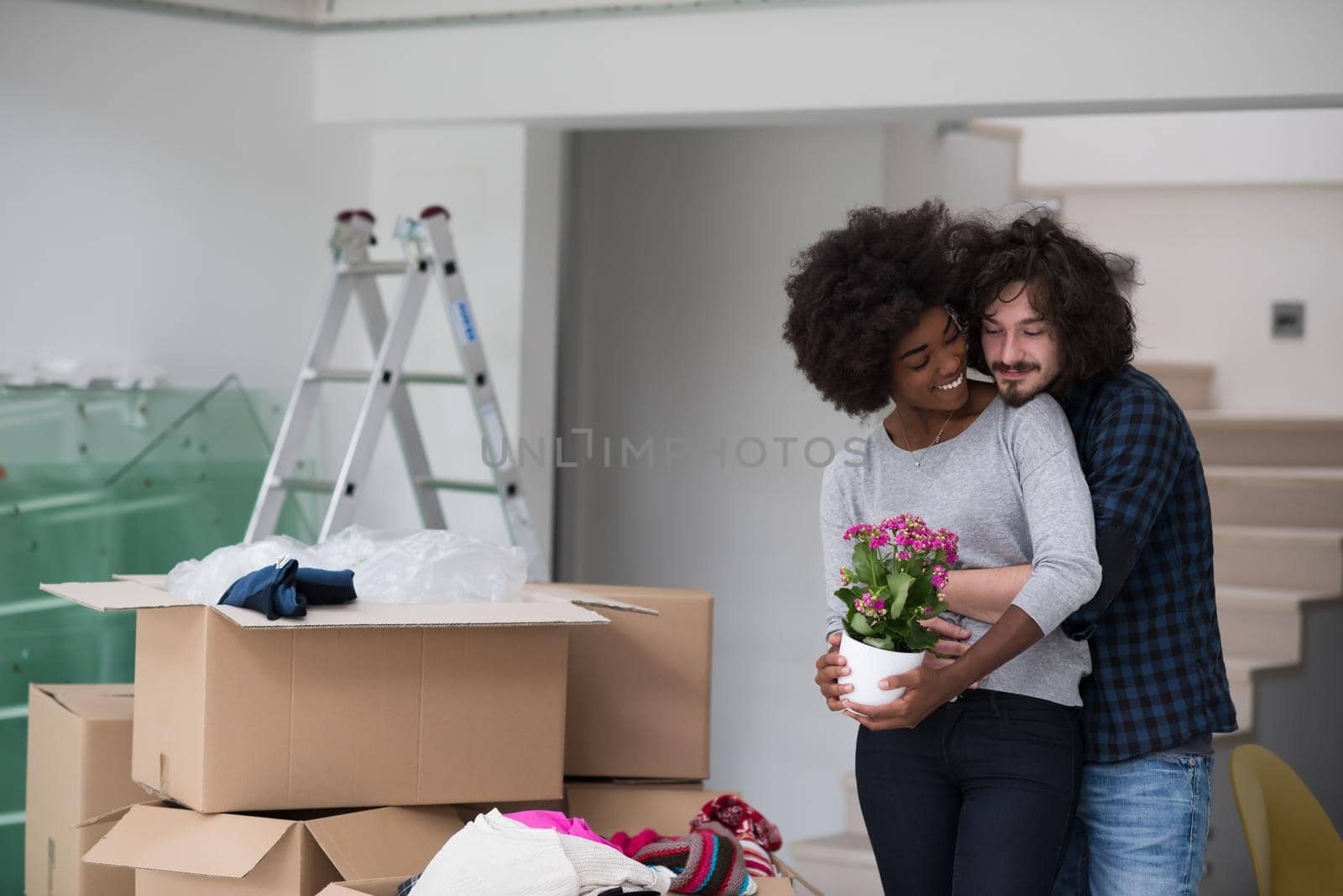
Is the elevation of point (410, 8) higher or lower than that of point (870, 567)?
higher

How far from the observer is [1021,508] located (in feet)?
5.29

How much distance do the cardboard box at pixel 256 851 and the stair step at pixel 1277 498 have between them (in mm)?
2757

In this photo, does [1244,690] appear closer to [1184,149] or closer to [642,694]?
[642,694]

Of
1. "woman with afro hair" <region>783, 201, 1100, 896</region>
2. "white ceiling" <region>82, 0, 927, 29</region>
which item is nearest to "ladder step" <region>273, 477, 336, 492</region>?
"white ceiling" <region>82, 0, 927, 29</region>

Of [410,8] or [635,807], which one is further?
[410,8]

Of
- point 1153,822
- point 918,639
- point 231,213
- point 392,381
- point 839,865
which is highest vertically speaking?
point 231,213

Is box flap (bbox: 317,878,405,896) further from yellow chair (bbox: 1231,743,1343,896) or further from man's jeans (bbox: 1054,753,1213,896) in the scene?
yellow chair (bbox: 1231,743,1343,896)

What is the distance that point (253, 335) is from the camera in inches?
137

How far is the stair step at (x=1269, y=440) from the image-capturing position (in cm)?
413

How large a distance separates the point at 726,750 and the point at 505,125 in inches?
79.7

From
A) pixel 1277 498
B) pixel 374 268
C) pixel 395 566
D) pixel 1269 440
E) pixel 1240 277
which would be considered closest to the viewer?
pixel 395 566

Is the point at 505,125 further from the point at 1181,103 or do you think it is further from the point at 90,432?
the point at 1181,103

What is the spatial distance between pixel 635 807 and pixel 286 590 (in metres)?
0.76

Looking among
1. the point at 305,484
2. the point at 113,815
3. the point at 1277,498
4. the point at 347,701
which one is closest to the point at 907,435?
the point at 347,701
